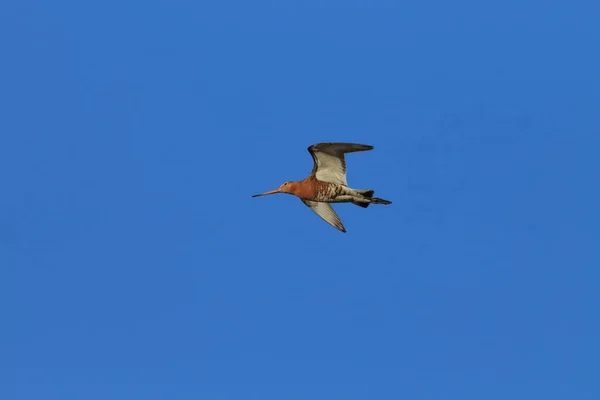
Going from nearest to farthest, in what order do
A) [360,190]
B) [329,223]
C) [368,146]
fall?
[368,146], [360,190], [329,223]

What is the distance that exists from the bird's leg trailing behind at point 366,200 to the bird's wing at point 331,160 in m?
0.82

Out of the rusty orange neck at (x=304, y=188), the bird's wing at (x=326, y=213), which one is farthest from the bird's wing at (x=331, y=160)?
the bird's wing at (x=326, y=213)

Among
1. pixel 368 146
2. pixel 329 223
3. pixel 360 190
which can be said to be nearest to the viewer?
pixel 368 146

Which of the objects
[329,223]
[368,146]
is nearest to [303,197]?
[329,223]

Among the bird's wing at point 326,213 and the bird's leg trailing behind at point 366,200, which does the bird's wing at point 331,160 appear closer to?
→ the bird's leg trailing behind at point 366,200

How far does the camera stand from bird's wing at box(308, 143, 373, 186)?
38906mm

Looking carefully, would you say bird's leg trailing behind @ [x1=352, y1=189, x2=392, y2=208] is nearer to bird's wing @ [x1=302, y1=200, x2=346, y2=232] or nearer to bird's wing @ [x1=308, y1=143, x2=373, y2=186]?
bird's wing @ [x1=308, y1=143, x2=373, y2=186]

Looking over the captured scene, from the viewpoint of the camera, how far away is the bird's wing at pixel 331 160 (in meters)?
38.9

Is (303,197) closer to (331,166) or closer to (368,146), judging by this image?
(331,166)

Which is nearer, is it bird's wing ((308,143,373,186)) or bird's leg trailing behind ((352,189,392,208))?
bird's wing ((308,143,373,186))

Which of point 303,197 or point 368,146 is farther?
point 303,197

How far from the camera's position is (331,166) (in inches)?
1586

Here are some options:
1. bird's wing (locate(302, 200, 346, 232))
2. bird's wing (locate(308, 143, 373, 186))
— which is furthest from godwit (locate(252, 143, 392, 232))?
bird's wing (locate(302, 200, 346, 232))

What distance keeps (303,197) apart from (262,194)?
81.0 inches
